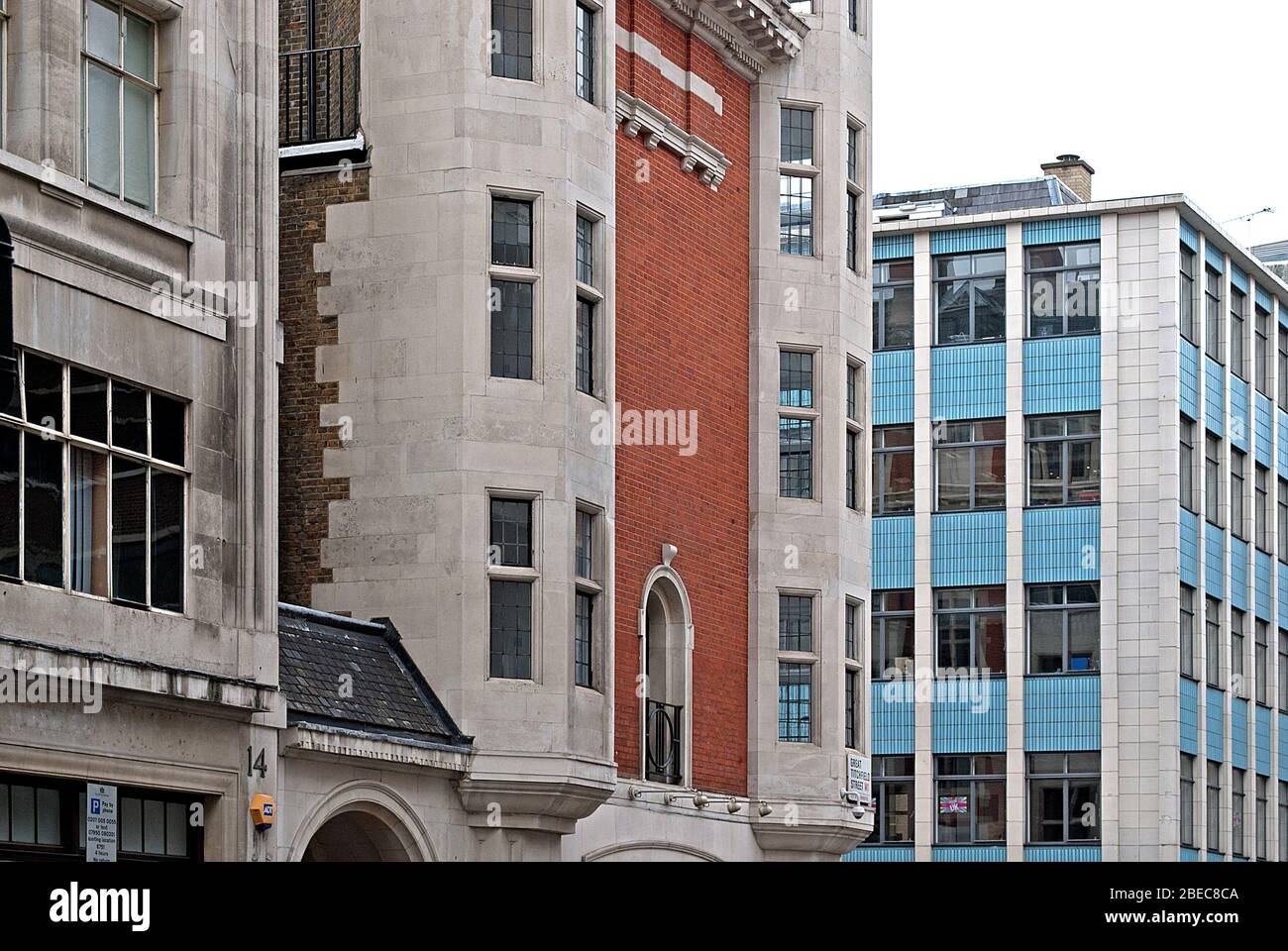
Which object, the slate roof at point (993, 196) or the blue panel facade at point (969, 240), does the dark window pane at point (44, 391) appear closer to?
the blue panel facade at point (969, 240)

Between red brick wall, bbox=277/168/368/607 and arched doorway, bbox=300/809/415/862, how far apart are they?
3102 mm

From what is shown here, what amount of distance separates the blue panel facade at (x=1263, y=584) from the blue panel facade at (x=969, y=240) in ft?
40.0

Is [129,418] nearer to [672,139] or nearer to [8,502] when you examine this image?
[8,502]

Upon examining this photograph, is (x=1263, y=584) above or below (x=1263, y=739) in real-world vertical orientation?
above

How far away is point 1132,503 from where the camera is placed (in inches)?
2406

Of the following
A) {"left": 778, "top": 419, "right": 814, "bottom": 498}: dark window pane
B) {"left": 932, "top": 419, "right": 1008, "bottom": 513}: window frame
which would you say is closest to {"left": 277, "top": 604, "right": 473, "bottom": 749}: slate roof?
{"left": 778, "top": 419, "right": 814, "bottom": 498}: dark window pane

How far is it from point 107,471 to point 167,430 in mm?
1096

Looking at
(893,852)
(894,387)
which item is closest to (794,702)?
(893,852)

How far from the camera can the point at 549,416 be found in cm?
2802

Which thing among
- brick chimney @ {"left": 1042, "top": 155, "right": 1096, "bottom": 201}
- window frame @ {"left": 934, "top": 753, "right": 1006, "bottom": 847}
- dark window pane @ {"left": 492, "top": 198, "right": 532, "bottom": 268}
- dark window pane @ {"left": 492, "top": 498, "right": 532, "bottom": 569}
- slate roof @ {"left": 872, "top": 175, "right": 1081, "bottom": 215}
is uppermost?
brick chimney @ {"left": 1042, "top": 155, "right": 1096, "bottom": 201}

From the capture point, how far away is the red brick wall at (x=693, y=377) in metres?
30.9

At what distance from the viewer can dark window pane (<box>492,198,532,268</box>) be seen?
2816 centimetres

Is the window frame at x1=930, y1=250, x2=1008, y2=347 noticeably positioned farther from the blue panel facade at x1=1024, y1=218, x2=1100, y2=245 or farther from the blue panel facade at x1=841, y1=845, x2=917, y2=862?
the blue panel facade at x1=841, y1=845, x2=917, y2=862

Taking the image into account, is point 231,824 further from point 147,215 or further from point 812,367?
point 812,367
